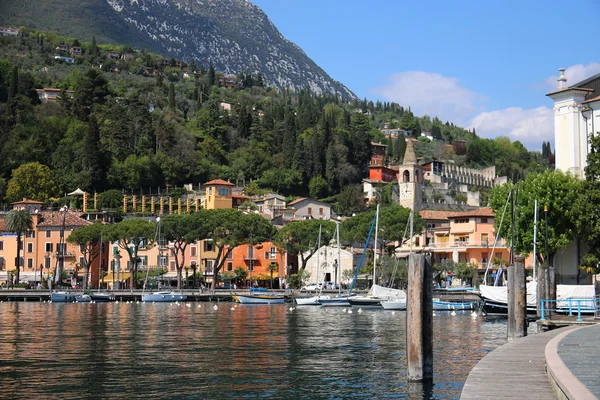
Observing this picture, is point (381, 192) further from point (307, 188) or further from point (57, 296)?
point (57, 296)

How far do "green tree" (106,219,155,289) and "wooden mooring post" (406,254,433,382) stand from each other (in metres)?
72.9

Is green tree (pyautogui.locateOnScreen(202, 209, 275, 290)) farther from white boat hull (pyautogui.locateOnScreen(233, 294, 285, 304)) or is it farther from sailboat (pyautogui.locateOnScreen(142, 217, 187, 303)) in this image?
white boat hull (pyautogui.locateOnScreen(233, 294, 285, 304))

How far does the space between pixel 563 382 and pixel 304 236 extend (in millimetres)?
79240

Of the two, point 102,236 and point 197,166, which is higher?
point 197,166

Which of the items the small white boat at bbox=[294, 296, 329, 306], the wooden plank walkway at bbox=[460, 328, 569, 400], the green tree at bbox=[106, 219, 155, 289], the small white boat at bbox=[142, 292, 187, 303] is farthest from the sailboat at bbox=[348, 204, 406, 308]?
the wooden plank walkway at bbox=[460, 328, 569, 400]

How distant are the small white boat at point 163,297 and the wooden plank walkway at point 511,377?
63.1 metres

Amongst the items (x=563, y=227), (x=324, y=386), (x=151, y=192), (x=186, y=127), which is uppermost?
(x=186, y=127)

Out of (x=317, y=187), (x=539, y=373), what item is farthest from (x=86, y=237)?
(x=539, y=373)

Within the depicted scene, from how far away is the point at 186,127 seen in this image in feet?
572

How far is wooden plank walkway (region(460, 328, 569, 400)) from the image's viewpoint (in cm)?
1623

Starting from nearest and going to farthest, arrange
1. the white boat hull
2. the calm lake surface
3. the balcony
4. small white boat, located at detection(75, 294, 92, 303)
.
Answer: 1. the calm lake surface
2. the white boat hull
3. small white boat, located at detection(75, 294, 92, 303)
4. the balcony

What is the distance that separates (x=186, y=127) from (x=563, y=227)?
4936 inches

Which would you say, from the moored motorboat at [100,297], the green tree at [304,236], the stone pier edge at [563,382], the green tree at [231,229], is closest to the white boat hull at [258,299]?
the green tree at [231,229]

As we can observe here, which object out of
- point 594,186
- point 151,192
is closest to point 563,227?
point 594,186
